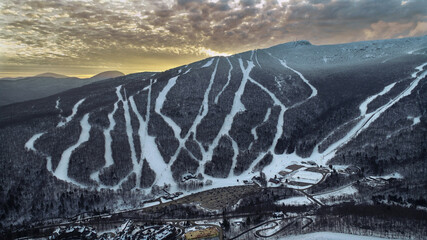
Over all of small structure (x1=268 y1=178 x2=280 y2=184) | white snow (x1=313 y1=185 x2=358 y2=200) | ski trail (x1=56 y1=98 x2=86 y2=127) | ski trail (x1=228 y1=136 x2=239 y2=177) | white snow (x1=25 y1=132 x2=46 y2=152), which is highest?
ski trail (x1=56 y1=98 x2=86 y2=127)

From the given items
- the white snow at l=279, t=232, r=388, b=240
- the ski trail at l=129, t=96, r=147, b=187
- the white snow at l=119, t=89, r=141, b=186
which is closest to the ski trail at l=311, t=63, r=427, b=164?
the white snow at l=279, t=232, r=388, b=240

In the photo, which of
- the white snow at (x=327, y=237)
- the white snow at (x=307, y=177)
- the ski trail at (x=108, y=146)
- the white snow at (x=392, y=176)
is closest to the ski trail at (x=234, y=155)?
the white snow at (x=307, y=177)

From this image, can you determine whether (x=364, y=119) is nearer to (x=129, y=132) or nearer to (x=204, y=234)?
(x=204, y=234)

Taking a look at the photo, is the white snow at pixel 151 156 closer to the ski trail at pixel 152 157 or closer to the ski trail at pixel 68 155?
the ski trail at pixel 152 157

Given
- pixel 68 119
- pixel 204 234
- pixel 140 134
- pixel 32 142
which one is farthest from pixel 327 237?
pixel 68 119

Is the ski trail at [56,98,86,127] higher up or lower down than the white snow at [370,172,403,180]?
higher up

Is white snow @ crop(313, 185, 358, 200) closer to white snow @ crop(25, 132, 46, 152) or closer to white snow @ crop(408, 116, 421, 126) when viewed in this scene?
white snow @ crop(408, 116, 421, 126)
